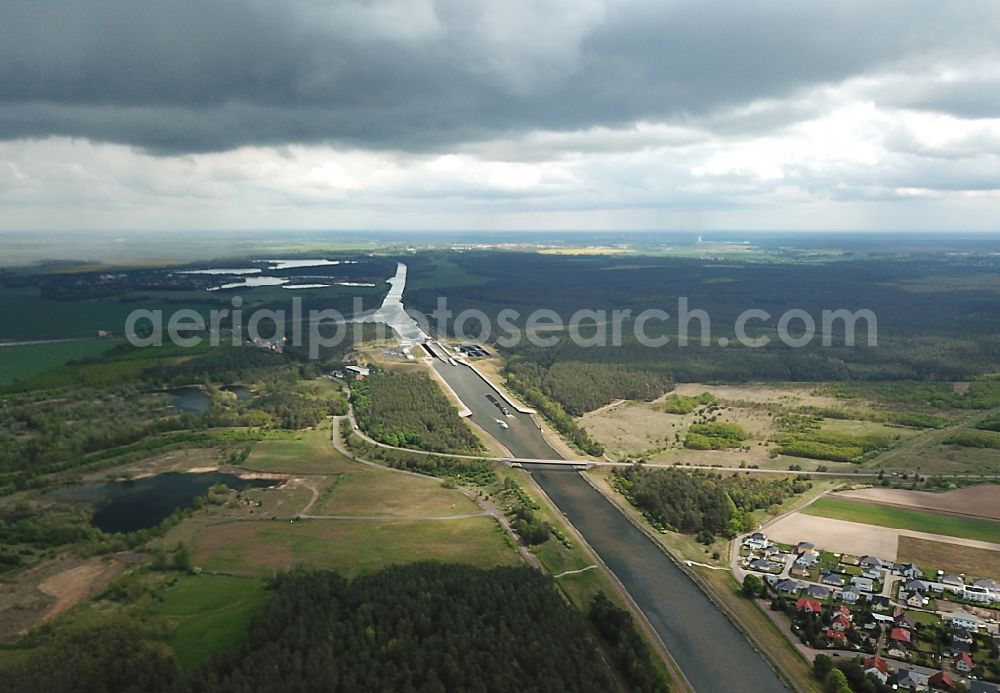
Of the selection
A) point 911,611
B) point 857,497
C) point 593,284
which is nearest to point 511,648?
point 911,611

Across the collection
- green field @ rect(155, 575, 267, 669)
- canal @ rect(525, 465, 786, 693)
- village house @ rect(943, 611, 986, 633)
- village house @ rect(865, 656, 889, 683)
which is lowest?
canal @ rect(525, 465, 786, 693)

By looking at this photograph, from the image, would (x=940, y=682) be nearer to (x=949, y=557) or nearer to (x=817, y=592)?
(x=817, y=592)

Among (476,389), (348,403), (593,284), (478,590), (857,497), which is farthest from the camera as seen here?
(593,284)

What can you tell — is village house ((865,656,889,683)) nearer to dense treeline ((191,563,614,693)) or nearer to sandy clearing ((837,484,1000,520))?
dense treeline ((191,563,614,693))

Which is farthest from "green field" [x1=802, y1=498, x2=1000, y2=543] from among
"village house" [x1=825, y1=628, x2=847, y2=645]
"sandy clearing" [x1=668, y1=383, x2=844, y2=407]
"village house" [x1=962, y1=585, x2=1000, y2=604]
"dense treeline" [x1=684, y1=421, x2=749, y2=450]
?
"sandy clearing" [x1=668, y1=383, x2=844, y2=407]

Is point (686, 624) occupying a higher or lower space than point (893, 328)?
lower

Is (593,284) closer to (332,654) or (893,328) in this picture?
(893,328)

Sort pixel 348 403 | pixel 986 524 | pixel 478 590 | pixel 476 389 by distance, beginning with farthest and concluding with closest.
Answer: pixel 476 389, pixel 348 403, pixel 986 524, pixel 478 590
